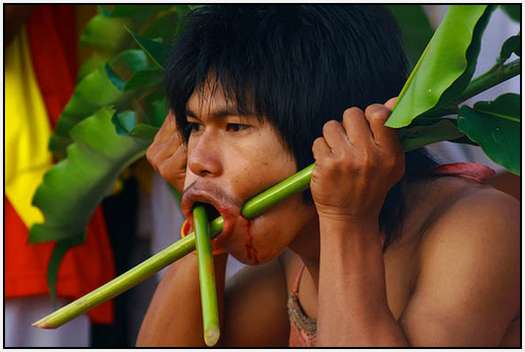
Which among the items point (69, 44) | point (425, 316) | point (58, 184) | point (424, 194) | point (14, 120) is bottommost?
point (425, 316)

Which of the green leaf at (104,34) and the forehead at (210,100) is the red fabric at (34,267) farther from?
the forehead at (210,100)

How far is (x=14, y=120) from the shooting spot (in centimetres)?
185

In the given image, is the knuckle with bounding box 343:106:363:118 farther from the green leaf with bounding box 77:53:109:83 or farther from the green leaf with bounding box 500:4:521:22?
A: the green leaf with bounding box 77:53:109:83

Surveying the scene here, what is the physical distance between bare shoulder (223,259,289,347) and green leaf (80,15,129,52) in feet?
1.76

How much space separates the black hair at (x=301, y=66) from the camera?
104 cm

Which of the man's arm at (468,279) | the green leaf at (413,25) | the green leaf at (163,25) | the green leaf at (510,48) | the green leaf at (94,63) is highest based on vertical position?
the green leaf at (94,63)

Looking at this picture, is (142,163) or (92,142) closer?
(92,142)

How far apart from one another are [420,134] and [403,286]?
16 cm

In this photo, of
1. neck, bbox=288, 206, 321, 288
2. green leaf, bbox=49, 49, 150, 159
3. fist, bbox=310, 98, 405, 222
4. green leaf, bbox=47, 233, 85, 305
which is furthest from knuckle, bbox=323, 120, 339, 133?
green leaf, bbox=47, 233, 85, 305

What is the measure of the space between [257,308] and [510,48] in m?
0.44

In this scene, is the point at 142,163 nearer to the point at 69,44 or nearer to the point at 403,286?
the point at 69,44

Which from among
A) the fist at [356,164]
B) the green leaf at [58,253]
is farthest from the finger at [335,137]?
the green leaf at [58,253]

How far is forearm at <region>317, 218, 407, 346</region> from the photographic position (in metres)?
0.97

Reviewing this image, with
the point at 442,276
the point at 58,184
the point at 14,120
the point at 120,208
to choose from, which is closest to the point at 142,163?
the point at 120,208
